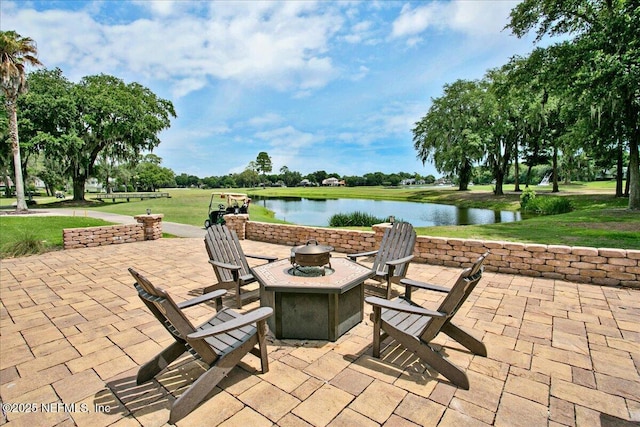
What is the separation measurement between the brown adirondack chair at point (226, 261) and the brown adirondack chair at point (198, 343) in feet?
4.09

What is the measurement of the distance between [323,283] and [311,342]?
1.85 ft

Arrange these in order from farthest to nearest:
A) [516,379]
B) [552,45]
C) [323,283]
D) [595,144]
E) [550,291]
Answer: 1. [595,144]
2. [552,45]
3. [550,291]
4. [323,283]
5. [516,379]

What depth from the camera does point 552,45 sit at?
12.0 m

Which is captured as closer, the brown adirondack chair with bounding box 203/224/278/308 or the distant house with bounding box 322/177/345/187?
the brown adirondack chair with bounding box 203/224/278/308

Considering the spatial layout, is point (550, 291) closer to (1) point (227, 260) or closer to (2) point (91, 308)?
(1) point (227, 260)

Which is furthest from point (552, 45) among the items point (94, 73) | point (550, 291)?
point (94, 73)

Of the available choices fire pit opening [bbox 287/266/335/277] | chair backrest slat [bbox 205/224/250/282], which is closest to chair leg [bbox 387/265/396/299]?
fire pit opening [bbox 287/266/335/277]

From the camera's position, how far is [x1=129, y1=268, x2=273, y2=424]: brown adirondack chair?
1.82m

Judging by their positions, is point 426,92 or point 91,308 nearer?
point 91,308

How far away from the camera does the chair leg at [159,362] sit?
2148 mm

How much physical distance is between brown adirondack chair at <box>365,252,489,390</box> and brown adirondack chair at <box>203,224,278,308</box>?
5.82 ft

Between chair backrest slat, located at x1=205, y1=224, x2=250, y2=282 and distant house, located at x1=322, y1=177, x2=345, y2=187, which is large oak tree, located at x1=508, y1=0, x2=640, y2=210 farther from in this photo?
distant house, located at x1=322, y1=177, x2=345, y2=187

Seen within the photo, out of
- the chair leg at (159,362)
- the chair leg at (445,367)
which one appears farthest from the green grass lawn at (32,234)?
the chair leg at (445,367)

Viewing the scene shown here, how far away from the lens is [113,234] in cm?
794
